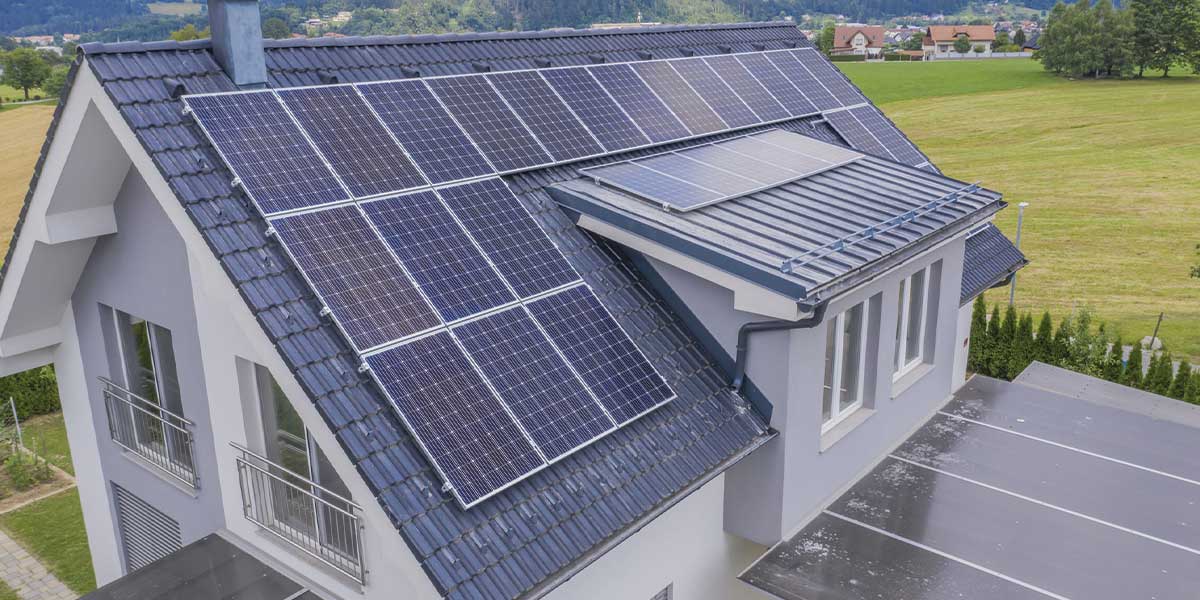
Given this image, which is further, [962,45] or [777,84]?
[962,45]

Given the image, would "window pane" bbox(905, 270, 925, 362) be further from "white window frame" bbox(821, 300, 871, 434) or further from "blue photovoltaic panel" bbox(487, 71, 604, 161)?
"blue photovoltaic panel" bbox(487, 71, 604, 161)

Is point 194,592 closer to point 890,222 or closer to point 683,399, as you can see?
point 683,399

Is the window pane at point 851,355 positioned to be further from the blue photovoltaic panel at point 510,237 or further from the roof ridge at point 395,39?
the roof ridge at point 395,39

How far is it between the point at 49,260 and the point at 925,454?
13475 millimetres

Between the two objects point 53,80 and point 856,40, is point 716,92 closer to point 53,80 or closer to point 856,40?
point 53,80

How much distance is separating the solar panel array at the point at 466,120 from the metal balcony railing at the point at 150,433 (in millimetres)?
4219

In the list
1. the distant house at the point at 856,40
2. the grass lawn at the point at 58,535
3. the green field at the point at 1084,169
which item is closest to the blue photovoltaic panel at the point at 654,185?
the grass lawn at the point at 58,535

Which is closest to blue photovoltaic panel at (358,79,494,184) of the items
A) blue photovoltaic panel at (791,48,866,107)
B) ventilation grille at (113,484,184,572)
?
ventilation grille at (113,484,184,572)

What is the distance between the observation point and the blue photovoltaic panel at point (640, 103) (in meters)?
15.0

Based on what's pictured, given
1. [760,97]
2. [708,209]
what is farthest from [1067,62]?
[708,209]

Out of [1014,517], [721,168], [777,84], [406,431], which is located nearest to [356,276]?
[406,431]

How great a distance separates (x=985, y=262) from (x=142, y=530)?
16644 millimetres

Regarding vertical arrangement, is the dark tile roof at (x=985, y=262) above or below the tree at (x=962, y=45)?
below

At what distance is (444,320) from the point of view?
9.45 metres
